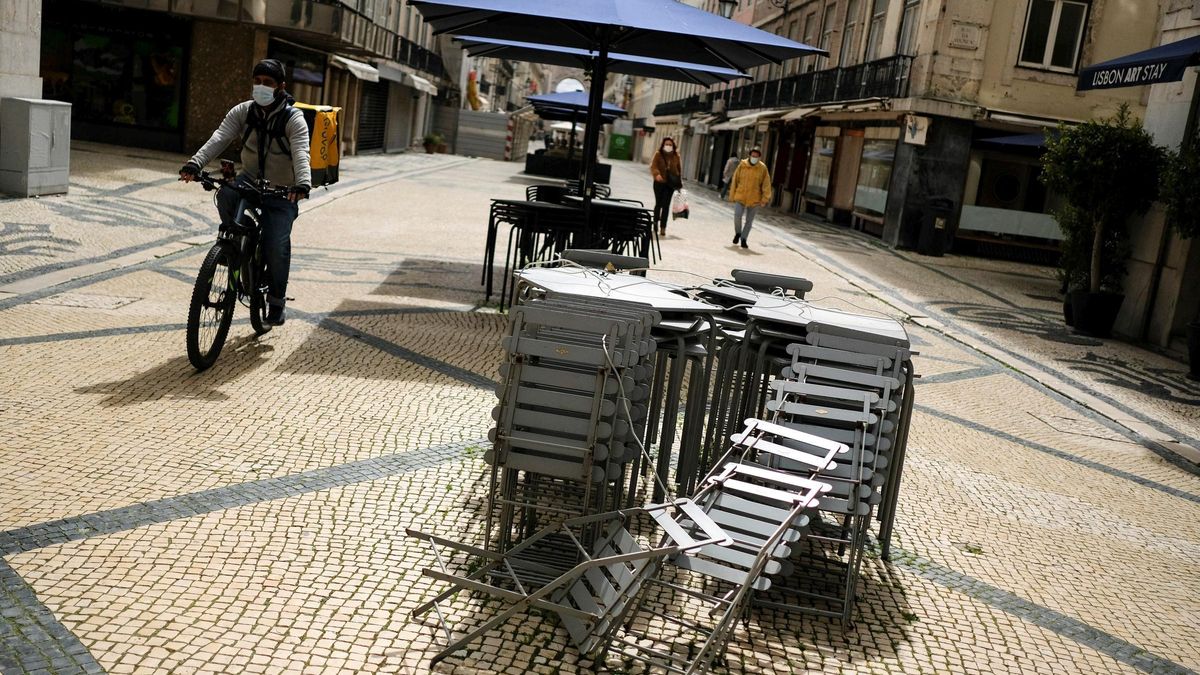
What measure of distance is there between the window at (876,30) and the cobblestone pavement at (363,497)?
Answer: 1748 cm

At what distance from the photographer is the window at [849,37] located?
27359 mm

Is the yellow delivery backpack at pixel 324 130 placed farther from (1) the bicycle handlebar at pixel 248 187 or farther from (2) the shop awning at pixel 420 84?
(2) the shop awning at pixel 420 84

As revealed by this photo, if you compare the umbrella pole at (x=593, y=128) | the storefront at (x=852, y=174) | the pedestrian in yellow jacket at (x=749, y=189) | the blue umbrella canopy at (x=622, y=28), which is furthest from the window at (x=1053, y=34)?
the umbrella pole at (x=593, y=128)

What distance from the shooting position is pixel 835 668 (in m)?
3.24

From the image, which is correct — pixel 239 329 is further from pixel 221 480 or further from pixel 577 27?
pixel 577 27

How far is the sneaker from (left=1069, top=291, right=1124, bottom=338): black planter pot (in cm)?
900

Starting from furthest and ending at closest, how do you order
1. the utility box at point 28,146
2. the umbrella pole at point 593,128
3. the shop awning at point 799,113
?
the shop awning at point 799,113 → the utility box at point 28,146 → the umbrella pole at point 593,128

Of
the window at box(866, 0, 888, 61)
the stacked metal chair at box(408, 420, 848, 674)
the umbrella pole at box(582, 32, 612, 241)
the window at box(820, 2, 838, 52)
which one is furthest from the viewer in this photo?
the window at box(820, 2, 838, 52)

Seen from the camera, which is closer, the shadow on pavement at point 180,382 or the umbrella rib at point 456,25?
the shadow on pavement at point 180,382

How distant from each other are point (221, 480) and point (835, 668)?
93.2 inches

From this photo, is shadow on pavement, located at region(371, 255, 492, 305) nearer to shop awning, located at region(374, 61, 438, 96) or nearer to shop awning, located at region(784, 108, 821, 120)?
shop awning, located at region(784, 108, 821, 120)

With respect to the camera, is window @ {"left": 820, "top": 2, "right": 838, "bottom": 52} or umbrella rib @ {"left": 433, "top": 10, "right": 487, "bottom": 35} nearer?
umbrella rib @ {"left": 433, "top": 10, "right": 487, "bottom": 35}

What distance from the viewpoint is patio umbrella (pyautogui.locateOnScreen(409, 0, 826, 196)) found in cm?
723

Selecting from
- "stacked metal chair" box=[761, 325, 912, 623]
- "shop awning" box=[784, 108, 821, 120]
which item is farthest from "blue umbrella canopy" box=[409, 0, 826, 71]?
"shop awning" box=[784, 108, 821, 120]
